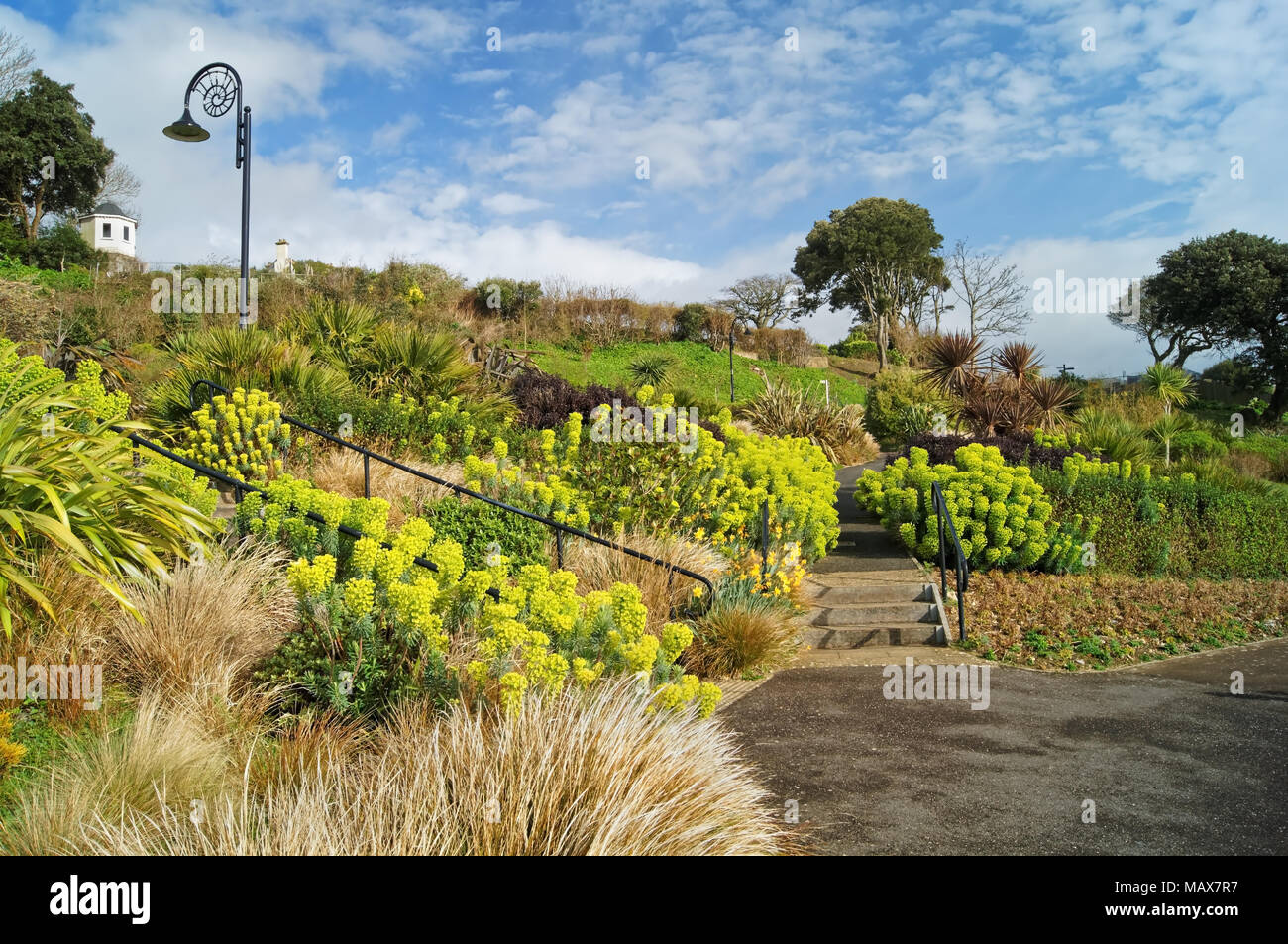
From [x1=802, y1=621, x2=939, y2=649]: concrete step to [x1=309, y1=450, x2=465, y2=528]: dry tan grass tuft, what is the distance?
12.9ft

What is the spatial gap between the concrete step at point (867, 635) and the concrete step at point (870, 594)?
57cm

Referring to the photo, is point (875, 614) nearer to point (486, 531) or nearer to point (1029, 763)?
point (1029, 763)

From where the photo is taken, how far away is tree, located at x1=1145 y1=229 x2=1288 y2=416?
37.2 metres

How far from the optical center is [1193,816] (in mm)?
4324

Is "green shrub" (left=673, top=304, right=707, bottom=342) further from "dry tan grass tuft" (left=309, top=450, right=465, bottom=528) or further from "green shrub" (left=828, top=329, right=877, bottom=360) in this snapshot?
"dry tan grass tuft" (left=309, top=450, right=465, bottom=528)

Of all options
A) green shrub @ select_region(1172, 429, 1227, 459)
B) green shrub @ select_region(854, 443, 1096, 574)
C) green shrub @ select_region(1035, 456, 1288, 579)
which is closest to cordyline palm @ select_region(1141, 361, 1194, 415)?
green shrub @ select_region(1172, 429, 1227, 459)

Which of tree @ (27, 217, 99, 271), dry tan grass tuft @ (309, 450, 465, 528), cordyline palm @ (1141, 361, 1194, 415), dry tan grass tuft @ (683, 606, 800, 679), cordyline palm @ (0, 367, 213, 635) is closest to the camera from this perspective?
cordyline palm @ (0, 367, 213, 635)

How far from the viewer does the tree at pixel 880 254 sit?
45594 millimetres

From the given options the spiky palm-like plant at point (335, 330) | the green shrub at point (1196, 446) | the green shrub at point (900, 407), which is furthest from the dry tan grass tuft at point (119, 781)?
the green shrub at point (1196, 446)

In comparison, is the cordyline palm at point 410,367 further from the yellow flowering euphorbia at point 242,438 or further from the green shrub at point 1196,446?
the green shrub at point 1196,446

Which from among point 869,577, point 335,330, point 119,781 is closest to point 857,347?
point 335,330

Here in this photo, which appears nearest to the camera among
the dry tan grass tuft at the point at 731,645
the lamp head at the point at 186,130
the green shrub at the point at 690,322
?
the dry tan grass tuft at the point at 731,645

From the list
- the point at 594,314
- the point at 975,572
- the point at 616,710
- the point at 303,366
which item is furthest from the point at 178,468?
the point at 594,314
